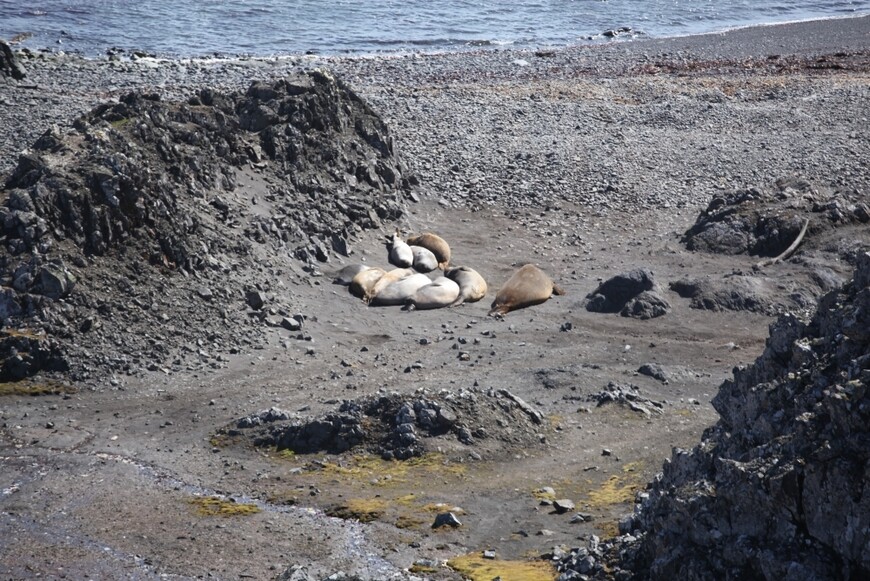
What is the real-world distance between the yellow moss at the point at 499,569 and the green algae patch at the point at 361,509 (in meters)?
1.49

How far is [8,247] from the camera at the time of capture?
61.6ft

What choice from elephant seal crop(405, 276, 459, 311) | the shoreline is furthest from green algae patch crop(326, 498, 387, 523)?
the shoreline

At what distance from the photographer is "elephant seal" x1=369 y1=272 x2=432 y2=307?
72.8 feet

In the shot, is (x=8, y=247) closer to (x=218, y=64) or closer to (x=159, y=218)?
(x=159, y=218)

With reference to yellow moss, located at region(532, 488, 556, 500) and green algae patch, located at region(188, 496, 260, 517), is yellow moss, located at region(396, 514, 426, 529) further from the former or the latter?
green algae patch, located at region(188, 496, 260, 517)

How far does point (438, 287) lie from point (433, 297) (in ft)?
1.02

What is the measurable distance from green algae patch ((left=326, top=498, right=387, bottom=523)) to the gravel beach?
0.03 m

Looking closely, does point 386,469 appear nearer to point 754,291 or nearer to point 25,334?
point 25,334

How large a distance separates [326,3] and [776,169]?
43.2m

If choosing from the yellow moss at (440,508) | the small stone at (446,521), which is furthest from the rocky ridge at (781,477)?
the yellow moss at (440,508)

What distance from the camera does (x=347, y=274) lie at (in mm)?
22750

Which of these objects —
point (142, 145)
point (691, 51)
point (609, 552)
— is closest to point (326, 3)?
point (691, 51)

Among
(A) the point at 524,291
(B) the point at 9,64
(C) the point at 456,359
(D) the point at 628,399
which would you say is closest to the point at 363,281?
(A) the point at 524,291

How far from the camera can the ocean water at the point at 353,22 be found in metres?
53.5
